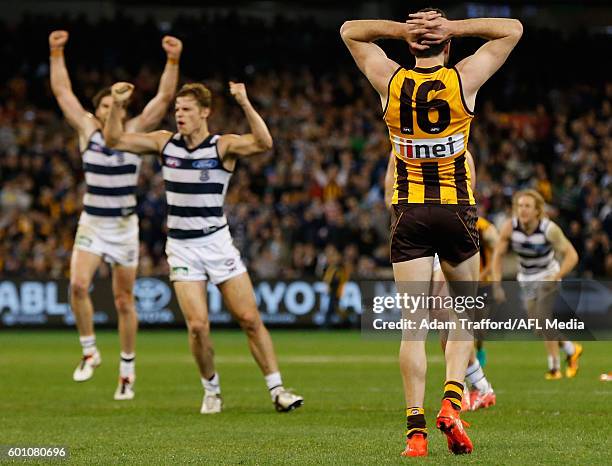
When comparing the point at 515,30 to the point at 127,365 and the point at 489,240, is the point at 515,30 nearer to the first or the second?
the point at 489,240

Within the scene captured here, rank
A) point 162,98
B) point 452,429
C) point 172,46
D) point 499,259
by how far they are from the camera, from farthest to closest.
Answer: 1. point 499,259
2. point 162,98
3. point 172,46
4. point 452,429

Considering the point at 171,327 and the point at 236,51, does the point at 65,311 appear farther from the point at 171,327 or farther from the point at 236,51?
the point at 236,51

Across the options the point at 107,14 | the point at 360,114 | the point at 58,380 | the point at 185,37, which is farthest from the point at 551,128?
the point at 58,380

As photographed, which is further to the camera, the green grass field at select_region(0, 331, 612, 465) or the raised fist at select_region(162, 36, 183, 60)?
the raised fist at select_region(162, 36, 183, 60)

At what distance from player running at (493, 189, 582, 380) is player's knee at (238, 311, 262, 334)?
13.3ft

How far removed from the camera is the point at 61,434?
8820 mm

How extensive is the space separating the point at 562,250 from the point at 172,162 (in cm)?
566

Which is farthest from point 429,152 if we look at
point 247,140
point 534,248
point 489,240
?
point 534,248

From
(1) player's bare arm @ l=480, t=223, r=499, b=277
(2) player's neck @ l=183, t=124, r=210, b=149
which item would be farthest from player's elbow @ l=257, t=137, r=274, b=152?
(1) player's bare arm @ l=480, t=223, r=499, b=277

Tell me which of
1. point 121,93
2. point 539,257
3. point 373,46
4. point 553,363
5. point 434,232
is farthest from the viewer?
point 539,257

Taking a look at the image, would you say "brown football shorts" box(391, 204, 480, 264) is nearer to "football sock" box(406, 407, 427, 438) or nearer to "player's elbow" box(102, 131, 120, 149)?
"football sock" box(406, 407, 427, 438)

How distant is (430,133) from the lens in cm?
740

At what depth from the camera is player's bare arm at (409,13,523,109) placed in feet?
23.7

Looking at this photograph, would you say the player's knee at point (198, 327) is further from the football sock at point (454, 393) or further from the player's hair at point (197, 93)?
the football sock at point (454, 393)
